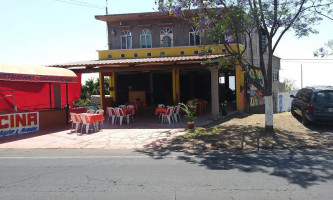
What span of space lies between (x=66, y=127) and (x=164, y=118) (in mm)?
4884

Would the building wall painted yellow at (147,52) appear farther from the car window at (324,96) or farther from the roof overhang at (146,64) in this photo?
the car window at (324,96)

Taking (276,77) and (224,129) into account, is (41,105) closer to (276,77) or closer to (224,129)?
(224,129)

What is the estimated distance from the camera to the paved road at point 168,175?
15.5ft

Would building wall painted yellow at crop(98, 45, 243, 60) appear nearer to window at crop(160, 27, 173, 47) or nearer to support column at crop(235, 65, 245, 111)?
window at crop(160, 27, 173, 47)

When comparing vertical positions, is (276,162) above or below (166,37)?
below

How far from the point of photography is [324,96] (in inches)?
448

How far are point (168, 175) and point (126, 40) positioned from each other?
57.8 feet

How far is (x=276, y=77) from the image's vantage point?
26.6 metres

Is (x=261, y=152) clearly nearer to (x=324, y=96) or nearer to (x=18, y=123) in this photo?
(x=324, y=96)

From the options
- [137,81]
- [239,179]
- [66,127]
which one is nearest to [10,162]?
[239,179]

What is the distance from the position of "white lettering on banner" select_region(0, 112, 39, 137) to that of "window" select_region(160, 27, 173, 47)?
1115cm

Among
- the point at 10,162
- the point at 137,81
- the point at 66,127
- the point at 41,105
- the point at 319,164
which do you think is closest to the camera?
the point at 319,164

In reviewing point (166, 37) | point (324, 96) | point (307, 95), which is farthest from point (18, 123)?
point (324, 96)

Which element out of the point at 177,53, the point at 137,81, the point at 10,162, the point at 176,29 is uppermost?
the point at 176,29
